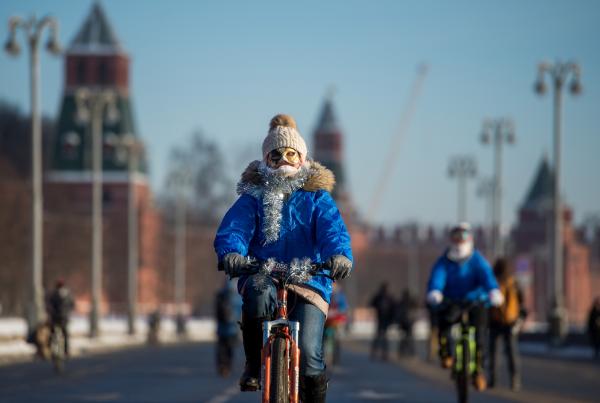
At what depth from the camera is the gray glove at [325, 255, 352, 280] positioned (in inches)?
361

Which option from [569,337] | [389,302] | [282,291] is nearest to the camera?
[282,291]

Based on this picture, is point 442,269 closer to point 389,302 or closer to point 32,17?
point 389,302

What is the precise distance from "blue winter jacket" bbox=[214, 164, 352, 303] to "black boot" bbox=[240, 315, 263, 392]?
0.25 metres

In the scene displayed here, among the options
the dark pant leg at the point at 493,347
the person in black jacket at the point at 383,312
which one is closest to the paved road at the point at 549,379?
the dark pant leg at the point at 493,347

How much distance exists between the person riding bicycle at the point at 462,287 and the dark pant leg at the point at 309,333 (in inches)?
259

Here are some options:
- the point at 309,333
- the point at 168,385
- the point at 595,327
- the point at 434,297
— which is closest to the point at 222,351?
the point at 168,385

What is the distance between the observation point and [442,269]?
16203mm

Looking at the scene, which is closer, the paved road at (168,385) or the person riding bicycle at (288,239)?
the person riding bicycle at (288,239)

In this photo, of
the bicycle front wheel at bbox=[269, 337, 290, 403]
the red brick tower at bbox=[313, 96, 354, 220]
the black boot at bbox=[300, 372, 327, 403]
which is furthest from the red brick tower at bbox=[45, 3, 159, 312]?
the bicycle front wheel at bbox=[269, 337, 290, 403]

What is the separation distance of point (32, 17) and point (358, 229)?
14847 centimetres

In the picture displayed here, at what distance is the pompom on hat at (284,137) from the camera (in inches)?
386

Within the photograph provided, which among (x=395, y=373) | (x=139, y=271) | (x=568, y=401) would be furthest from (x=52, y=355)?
(x=139, y=271)

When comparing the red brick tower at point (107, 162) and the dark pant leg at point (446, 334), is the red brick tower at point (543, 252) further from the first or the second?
the dark pant leg at point (446, 334)

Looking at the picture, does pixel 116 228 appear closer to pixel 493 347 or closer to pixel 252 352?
pixel 493 347
